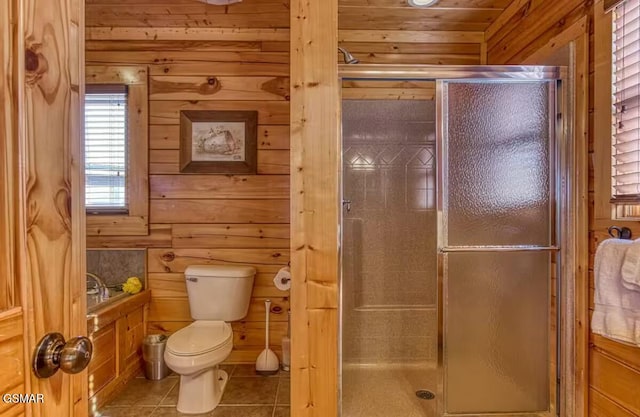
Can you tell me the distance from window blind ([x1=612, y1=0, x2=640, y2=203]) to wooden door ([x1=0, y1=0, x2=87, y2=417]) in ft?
6.28

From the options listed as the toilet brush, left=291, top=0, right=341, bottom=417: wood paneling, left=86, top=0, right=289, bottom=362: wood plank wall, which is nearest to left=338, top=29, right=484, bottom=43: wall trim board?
left=86, top=0, right=289, bottom=362: wood plank wall

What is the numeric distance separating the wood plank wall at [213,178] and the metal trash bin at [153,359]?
Result: 0.64ft

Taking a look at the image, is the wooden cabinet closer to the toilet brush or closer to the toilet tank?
the toilet tank

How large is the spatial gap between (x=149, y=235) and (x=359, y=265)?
5.48 feet

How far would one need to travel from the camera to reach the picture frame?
268 cm

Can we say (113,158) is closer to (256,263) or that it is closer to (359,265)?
(256,263)

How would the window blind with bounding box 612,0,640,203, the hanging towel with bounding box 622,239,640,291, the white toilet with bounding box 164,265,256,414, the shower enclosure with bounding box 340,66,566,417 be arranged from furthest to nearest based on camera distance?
the white toilet with bounding box 164,265,256,414, the shower enclosure with bounding box 340,66,566,417, the window blind with bounding box 612,0,640,203, the hanging towel with bounding box 622,239,640,291

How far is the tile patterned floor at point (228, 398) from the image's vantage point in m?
2.08

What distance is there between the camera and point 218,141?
2691mm

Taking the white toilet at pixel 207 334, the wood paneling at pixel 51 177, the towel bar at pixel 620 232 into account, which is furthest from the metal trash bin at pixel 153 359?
the towel bar at pixel 620 232

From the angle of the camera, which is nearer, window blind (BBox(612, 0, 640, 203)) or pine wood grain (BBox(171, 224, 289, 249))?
window blind (BBox(612, 0, 640, 203))

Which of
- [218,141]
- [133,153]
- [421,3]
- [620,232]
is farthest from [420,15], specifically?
[133,153]

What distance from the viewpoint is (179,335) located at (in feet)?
7.13

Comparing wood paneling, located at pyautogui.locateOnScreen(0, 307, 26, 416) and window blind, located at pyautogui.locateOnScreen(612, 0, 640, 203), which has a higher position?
window blind, located at pyautogui.locateOnScreen(612, 0, 640, 203)
